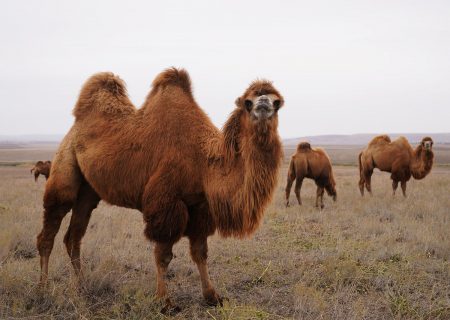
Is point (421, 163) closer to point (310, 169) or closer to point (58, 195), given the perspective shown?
point (310, 169)

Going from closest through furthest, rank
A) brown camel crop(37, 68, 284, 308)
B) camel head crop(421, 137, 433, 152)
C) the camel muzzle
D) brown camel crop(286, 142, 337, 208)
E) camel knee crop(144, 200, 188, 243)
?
the camel muzzle, brown camel crop(37, 68, 284, 308), camel knee crop(144, 200, 188, 243), brown camel crop(286, 142, 337, 208), camel head crop(421, 137, 433, 152)

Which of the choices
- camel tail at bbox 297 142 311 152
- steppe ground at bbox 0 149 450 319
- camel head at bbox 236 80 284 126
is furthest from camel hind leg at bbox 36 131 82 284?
camel tail at bbox 297 142 311 152

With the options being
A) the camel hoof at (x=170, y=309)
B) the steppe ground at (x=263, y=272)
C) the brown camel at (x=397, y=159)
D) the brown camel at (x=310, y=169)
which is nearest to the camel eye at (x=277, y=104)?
the steppe ground at (x=263, y=272)

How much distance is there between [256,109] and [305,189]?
576 inches

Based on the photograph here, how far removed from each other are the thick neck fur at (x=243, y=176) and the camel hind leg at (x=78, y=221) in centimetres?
215

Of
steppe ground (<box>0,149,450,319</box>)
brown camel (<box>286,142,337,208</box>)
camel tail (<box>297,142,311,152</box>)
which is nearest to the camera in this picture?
steppe ground (<box>0,149,450,319</box>)

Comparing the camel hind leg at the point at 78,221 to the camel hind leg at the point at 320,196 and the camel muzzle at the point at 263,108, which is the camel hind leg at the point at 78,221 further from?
the camel hind leg at the point at 320,196

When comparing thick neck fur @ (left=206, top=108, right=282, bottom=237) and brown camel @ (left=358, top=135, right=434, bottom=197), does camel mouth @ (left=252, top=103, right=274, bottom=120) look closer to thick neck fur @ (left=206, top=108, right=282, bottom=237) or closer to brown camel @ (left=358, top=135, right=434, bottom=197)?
thick neck fur @ (left=206, top=108, right=282, bottom=237)

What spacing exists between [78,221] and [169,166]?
76.2 inches

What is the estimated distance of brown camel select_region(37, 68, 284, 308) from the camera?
13.7 feet

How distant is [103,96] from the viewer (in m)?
5.51

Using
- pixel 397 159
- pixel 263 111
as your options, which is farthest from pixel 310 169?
pixel 263 111

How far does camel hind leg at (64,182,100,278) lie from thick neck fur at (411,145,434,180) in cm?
1262

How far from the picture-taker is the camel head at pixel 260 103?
3.87 meters
